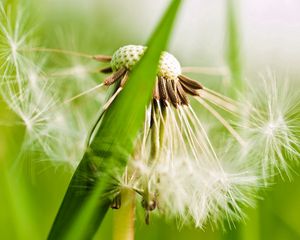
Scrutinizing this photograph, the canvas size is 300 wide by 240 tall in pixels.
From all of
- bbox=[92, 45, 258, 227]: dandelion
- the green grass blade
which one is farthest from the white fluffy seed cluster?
the green grass blade

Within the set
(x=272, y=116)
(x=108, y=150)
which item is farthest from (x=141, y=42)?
(x=108, y=150)

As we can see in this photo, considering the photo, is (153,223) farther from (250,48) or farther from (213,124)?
(250,48)

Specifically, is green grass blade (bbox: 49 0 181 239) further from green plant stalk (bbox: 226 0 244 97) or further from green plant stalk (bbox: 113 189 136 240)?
green plant stalk (bbox: 226 0 244 97)

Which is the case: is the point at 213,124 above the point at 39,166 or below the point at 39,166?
above

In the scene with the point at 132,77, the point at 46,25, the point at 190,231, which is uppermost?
the point at 46,25

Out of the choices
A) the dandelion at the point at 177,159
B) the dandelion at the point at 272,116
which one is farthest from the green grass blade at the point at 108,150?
the dandelion at the point at 272,116

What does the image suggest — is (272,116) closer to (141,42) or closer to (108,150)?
(108,150)

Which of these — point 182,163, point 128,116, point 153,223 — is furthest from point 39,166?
point 128,116
